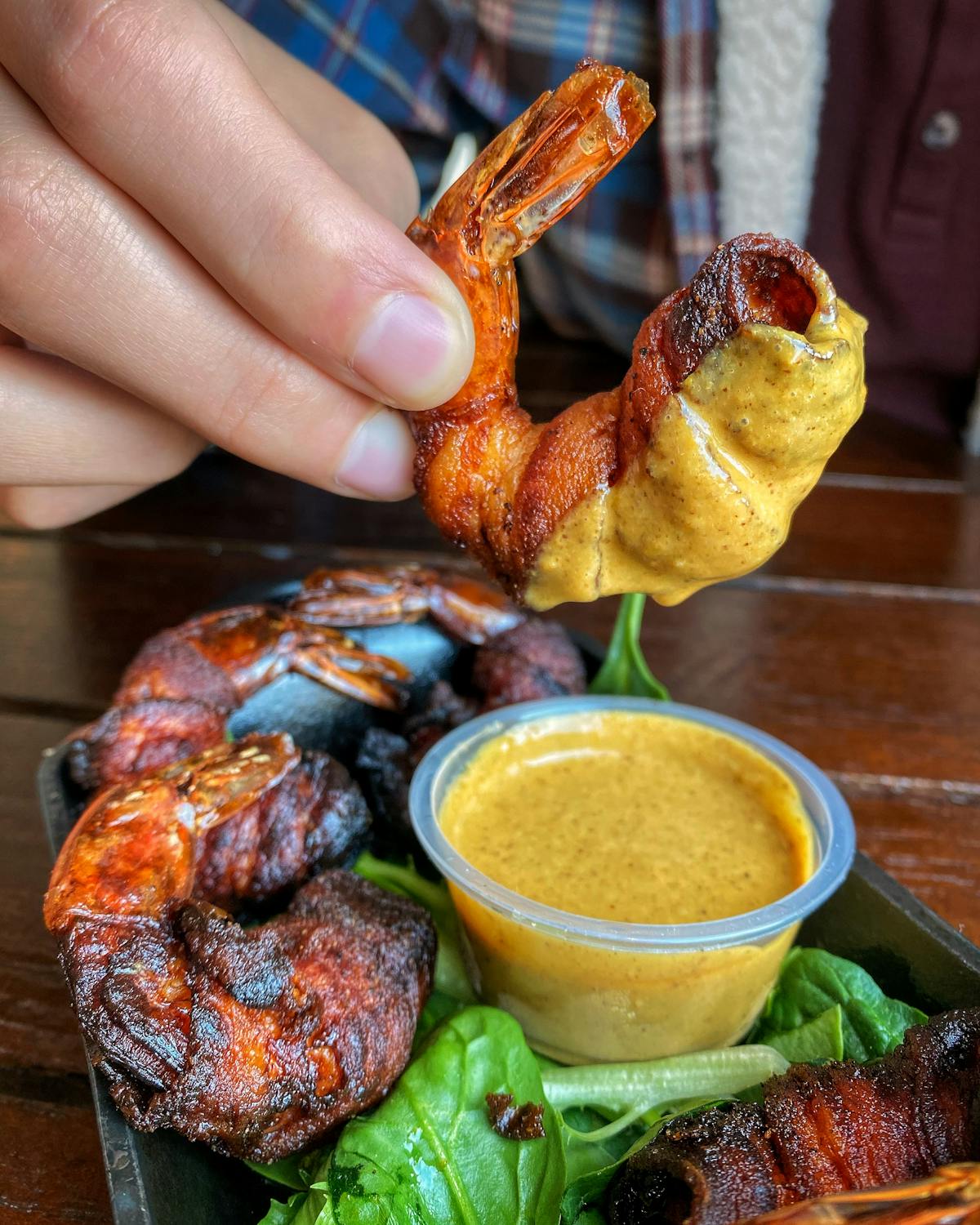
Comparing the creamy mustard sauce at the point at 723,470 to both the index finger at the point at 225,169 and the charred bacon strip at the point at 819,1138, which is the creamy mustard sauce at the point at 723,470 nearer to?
the index finger at the point at 225,169

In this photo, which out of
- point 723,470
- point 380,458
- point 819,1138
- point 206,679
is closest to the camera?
point 819,1138

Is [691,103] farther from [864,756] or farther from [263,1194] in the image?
[263,1194]

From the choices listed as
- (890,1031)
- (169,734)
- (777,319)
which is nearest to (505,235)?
(777,319)

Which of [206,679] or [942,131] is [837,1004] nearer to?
[206,679]

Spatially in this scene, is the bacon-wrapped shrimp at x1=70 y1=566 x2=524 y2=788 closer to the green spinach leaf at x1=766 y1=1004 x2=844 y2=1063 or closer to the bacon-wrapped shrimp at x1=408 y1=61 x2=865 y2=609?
the bacon-wrapped shrimp at x1=408 y1=61 x2=865 y2=609

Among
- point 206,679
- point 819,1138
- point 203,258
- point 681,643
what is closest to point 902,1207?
point 819,1138

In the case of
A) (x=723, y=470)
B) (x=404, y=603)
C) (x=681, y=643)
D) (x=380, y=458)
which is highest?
(x=723, y=470)

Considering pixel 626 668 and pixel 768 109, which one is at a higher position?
pixel 768 109
